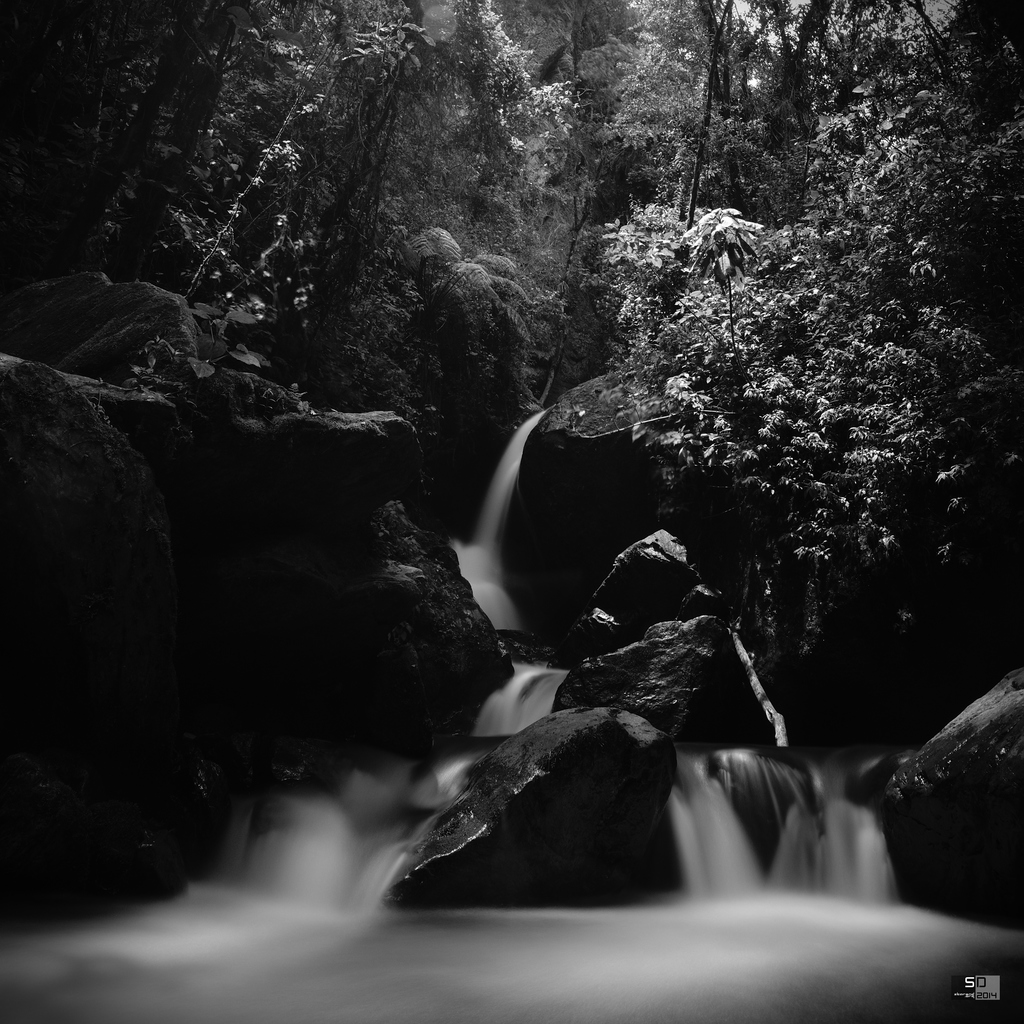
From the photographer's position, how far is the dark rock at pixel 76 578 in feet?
13.9

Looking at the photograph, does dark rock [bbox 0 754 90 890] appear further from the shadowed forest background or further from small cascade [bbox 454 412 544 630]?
small cascade [bbox 454 412 544 630]

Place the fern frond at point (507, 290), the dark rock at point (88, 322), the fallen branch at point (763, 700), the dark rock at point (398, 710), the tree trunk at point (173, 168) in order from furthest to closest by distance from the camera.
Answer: the fern frond at point (507, 290) → the fallen branch at point (763, 700) → the tree trunk at point (173, 168) → the dark rock at point (398, 710) → the dark rock at point (88, 322)

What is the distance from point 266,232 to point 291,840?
6.73 metres

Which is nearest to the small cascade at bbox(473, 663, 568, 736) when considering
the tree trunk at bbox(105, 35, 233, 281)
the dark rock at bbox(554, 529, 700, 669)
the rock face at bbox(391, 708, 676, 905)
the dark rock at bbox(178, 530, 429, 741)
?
the dark rock at bbox(554, 529, 700, 669)

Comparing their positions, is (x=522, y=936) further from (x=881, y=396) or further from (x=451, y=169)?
(x=451, y=169)

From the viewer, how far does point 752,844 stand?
18.4 ft

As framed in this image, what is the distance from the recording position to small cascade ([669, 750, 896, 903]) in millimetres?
5320

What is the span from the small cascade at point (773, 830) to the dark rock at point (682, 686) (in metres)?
0.77

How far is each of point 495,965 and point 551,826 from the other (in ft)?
3.43

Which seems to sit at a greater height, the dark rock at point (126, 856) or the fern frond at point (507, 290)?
the fern frond at point (507, 290)

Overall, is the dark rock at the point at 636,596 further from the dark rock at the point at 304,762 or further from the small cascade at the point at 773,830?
the dark rock at the point at 304,762


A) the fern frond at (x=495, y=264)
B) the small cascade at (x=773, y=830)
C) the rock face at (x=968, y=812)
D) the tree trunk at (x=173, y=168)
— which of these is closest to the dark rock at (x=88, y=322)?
Answer: the tree trunk at (x=173, y=168)

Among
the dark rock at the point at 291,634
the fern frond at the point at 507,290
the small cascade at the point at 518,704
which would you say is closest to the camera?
the dark rock at the point at 291,634

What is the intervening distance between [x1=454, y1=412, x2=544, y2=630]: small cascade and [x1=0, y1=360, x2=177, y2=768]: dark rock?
6098 millimetres
